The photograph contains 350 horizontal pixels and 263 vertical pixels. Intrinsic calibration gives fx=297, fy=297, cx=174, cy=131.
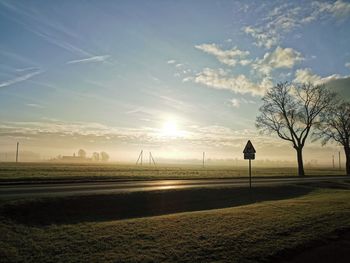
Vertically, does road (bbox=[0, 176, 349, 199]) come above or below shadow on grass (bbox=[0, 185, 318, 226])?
above

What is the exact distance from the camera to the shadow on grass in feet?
36.8

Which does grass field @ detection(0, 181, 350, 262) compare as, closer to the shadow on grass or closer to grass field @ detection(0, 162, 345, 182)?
the shadow on grass

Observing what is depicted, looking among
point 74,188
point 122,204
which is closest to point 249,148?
point 122,204

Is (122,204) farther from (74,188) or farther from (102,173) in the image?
(102,173)

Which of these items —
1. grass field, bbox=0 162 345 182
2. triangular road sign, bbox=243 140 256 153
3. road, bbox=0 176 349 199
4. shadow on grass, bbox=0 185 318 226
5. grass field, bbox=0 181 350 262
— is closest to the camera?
grass field, bbox=0 181 350 262

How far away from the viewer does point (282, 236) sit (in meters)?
9.08

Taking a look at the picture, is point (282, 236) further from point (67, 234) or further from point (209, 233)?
point (67, 234)

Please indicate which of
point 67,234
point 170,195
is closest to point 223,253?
point 67,234

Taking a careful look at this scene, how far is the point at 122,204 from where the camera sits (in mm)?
14547

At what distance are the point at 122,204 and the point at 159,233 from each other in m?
5.99

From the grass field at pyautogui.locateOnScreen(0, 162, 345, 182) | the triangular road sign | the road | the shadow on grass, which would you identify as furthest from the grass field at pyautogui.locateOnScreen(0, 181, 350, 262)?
the grass field at pyautogui.locateOnScreen(0, 162, 345, 182)

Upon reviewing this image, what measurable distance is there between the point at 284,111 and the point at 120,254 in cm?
4257

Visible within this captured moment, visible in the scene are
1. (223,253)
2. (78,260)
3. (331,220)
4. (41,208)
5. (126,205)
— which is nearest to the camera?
(78,260)

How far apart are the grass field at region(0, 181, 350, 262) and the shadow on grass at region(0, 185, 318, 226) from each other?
5 cm
